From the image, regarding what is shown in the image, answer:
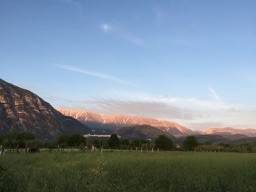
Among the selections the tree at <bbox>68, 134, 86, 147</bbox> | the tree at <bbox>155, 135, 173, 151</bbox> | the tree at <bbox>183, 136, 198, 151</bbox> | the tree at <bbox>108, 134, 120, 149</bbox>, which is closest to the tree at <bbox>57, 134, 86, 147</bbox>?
the tree at <bbox>68, 134, 86, 147</bbox>

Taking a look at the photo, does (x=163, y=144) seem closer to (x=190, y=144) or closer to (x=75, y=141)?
(x=190, y=144)

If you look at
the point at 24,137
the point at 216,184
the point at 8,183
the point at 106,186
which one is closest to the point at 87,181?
the point at 106,186

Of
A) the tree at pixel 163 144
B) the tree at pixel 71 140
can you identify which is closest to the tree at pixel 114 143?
the tree at pixel 71 140

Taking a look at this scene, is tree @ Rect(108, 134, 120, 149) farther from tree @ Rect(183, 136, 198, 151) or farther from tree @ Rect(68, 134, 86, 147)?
tree @ Rect(183, 136, 198, 151)

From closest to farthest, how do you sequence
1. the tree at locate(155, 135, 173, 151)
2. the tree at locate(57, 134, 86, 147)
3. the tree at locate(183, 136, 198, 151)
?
the tree at locate(183, 136, 198, 151), the tree at locate(155, 135, 173, 151), the tree at locate(57, 134, 86, 147)

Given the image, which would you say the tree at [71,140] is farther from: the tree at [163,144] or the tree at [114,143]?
the tree at [163,144]

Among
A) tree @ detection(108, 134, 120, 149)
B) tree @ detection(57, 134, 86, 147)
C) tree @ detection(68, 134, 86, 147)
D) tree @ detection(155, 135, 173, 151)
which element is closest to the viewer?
tree @ detection(108, 134, 120, 149)

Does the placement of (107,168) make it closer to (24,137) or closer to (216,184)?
(216,184)

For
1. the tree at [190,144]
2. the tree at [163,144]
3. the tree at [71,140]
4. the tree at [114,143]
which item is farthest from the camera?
the tree at [71,140]

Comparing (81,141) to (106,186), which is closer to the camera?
(106,186)

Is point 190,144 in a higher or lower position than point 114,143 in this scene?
higher

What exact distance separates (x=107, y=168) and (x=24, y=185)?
12.9 metres

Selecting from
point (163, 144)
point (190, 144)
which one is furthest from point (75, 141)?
point (190, 144)

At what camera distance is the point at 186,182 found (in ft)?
92.4
